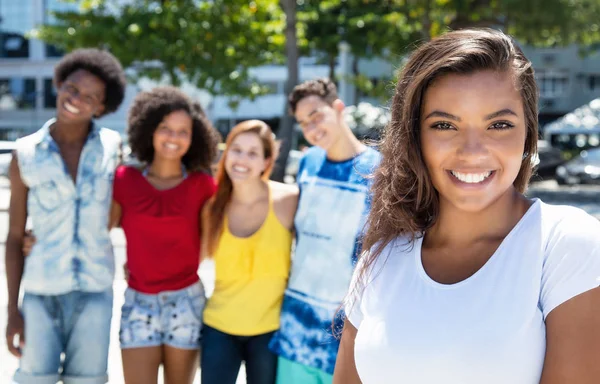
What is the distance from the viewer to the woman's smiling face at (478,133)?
1766 mm

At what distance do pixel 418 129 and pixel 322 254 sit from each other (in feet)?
5.00

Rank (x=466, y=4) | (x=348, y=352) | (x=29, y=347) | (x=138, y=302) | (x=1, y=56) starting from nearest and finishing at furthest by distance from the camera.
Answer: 1. (x=348, y=352)
2. (x=29, y=347)
3. (x=138, y=302)
4. (x=466, y=4)
5. (x=1, y=56)

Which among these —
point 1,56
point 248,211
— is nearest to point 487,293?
point 248,211

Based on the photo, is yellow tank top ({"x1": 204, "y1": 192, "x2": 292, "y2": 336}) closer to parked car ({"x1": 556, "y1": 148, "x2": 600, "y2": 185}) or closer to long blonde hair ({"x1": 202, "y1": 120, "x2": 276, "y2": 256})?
long blonde hair ({"x1": 202, "y1": 120, "x2": 276, "y2": 256})

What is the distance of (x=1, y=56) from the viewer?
142ft

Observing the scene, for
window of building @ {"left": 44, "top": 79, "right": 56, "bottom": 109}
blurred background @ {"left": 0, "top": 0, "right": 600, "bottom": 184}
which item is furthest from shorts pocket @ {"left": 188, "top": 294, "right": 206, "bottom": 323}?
window of building @ {"left": 44, "top": 79, "right": 56, "bottom": 109}

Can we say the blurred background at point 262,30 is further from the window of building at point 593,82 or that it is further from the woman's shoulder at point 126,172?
the window of building at point 593,82

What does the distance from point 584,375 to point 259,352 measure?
6.95ft

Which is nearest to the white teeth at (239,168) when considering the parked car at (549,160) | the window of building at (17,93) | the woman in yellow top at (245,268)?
the woman in yellow top at (245,268)

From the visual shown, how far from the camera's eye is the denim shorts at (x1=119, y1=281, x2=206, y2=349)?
3.54 metres

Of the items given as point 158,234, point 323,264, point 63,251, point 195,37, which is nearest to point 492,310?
point 323,264

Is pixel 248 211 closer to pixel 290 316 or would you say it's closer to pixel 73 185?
pixel 290 316

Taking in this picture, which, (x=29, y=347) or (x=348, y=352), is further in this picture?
(x=29, y=347)

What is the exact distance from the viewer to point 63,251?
348cm
